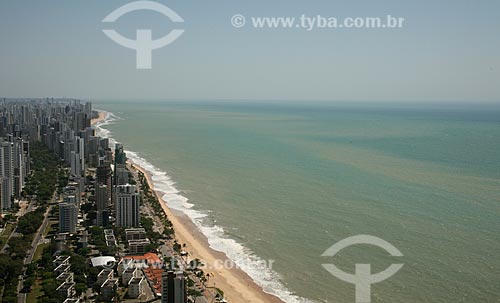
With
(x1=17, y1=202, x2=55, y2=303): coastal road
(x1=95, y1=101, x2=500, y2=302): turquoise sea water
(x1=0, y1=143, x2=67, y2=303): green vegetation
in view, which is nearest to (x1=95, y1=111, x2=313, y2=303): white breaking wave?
(x1=95, y1=101, x2=500, y2=302): turquoise sea water

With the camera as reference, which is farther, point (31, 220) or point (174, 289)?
point (31, 220)

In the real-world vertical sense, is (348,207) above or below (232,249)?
above

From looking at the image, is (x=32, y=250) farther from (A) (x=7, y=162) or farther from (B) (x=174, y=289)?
(A) (x=7, y=162)

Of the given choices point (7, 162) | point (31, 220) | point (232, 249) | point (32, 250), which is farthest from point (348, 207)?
point (7, 162)

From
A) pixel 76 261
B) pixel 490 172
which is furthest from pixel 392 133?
pixel 76 261

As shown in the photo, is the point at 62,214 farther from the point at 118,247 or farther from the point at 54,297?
the point at 54,297

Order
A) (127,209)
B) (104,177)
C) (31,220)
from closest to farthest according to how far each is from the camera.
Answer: (127,209) → (31,220) → (104,177)

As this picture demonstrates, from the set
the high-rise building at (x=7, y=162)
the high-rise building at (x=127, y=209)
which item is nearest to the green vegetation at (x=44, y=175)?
the high-rise building at (x=7, y=162)

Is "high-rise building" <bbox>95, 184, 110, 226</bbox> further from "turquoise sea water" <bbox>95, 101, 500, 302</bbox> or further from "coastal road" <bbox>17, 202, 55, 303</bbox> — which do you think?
"turquoise sea water" <bbox>95, 101, 500, 302</bbox>
